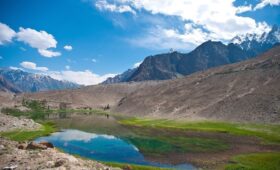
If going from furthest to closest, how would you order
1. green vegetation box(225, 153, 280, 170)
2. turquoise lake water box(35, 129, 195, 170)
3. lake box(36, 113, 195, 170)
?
lake box(36, 113, 195, 170) < turquoise lake water box(35, 129, 195, 170) < green vegetation box(225, 153, 280, 170)

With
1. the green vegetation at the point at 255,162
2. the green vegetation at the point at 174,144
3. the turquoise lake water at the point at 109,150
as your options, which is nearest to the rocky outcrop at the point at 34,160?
the turquoise lake water at the point at 109,150

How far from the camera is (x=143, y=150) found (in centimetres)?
7156

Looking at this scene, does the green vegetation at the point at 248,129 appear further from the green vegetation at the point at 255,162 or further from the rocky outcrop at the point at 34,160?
the rocky outcrop at the point at 34,160

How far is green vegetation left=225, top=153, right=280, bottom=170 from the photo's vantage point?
51188 millimetres

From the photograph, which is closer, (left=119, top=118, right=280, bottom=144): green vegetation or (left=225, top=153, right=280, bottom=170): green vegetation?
(left=225, top=153, right=280, bottom=170): green vegetation

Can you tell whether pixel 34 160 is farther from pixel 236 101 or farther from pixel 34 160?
pixel 236 101

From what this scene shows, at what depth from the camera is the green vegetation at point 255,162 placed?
2015 inches

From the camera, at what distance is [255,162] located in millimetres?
56094

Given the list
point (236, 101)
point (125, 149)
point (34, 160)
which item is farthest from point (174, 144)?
point (236, 101)

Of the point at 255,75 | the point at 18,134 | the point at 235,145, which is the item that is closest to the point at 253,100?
the point at 255,75

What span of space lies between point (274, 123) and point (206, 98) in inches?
2595

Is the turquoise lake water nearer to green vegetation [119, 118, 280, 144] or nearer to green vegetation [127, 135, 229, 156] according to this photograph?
green vegetation [127, 135, 229, 156]

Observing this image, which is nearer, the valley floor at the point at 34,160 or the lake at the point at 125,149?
the valley floor at the point at 34,160

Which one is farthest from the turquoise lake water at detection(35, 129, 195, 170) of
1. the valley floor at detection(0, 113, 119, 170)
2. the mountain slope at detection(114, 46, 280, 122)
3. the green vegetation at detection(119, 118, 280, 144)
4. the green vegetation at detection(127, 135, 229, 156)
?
the mountain slope at detection(114, 46, 280, 122)
